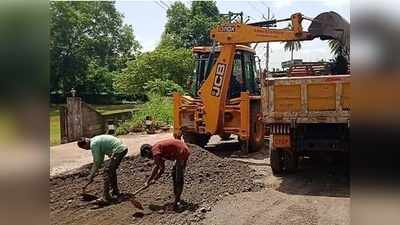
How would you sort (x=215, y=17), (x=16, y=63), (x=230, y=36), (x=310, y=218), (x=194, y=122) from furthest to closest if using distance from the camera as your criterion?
(x=215, y=17)
(x=194, y=122)
(x=230, y=36)
(x=310, y=218)
(x=16, y=63)

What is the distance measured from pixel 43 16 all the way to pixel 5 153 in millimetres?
641

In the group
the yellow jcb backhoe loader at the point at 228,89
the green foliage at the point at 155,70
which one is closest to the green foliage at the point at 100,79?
the green foliage at the point at 155,70

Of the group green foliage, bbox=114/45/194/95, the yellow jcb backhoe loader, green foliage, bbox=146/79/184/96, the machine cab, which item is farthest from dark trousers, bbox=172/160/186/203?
green foliage, bbox=114/45/194/95

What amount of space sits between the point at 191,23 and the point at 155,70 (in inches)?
697

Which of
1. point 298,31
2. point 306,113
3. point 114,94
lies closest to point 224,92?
point 298,31

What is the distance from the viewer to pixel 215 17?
161 ft

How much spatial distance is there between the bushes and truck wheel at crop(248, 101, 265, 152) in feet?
21.6

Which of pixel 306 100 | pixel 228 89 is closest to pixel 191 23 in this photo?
pixel 228 89

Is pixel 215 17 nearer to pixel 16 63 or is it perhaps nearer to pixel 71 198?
pixel 71 198

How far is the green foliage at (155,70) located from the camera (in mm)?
27609

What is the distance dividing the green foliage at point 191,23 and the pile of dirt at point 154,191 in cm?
3223

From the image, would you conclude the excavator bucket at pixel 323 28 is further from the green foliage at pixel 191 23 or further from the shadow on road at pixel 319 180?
the green foliage at pixel 191 23

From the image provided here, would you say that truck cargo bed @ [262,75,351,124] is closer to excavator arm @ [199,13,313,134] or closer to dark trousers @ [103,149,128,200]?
excavator arm @ [199,13,313,134]

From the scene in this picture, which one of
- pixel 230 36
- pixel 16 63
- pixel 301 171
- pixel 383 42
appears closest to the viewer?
pixel 383 42
